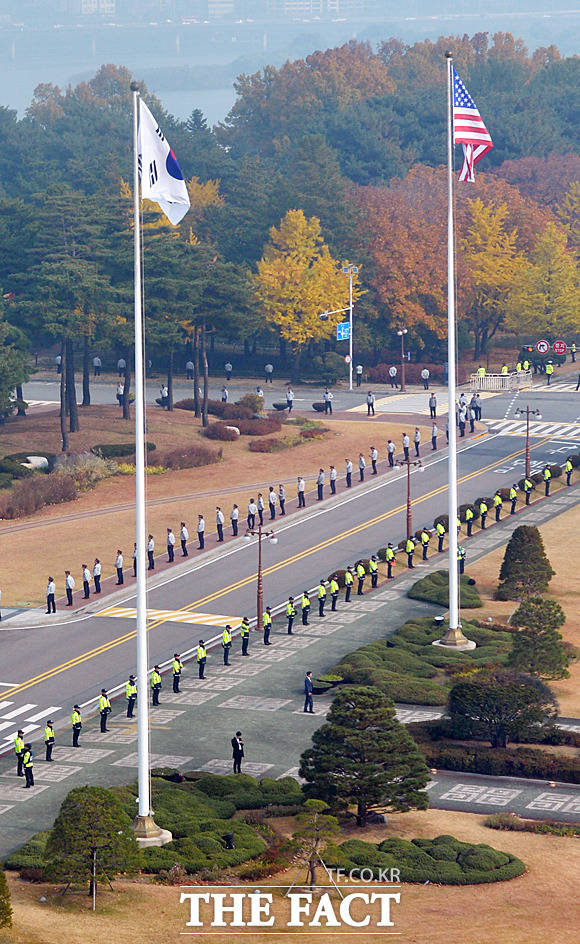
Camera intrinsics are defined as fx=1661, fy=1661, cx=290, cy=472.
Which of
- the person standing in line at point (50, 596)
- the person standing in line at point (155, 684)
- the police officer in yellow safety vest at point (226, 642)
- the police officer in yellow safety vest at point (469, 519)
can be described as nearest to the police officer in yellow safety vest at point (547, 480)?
the police officer in yellow safety vest at point (469, 519)

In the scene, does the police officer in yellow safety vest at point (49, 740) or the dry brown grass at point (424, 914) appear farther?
the police officer in yellow safety vest at point (49, 740)

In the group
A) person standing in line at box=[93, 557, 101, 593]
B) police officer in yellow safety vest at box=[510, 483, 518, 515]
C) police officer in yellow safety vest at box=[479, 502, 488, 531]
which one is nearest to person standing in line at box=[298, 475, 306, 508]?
police officer in yellow safety vest at box=[479, 502, 488, 531]

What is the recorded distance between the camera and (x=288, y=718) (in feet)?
180

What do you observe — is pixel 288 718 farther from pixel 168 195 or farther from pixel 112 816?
pixel 168 195

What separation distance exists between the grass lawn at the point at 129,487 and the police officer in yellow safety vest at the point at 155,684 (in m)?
15.6

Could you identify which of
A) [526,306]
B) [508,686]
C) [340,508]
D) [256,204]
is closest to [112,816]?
[508,686]

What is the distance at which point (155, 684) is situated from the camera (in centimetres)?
5672

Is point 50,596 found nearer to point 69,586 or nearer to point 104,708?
point 69,586

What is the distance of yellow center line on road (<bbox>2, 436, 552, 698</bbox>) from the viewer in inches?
2393

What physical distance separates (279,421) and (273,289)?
26385mm

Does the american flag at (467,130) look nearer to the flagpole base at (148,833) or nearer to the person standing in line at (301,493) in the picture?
the flagpole base at (148,833)

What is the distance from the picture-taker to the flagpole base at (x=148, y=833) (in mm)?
40188

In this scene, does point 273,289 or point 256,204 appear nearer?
point 273,289

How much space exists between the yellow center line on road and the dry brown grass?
22.3m
